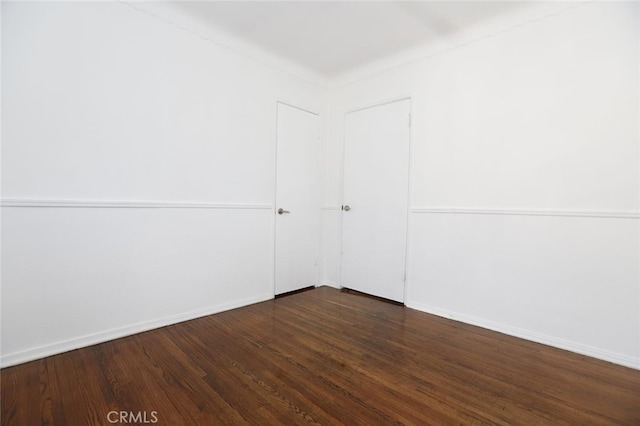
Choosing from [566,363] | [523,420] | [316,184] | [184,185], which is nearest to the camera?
[523,420]

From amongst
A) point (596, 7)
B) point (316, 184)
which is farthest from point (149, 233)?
point (596, 7)

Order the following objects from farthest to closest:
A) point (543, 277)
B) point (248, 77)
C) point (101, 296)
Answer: point (248, 77) < point (543, 277) < point (101, 296)

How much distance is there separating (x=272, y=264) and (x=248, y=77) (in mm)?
1967

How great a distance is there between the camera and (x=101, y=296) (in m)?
2.19

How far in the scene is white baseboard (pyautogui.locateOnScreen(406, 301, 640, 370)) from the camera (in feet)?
6.68

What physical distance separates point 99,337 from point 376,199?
108 inches

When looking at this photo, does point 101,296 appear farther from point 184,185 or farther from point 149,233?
point 184,185

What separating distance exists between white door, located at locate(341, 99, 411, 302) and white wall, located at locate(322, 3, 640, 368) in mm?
156

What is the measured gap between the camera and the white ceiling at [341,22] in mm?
2406

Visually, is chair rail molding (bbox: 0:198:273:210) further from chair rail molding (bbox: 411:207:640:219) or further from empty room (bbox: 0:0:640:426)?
chair rail molding (bbox: 411:207:640:219)

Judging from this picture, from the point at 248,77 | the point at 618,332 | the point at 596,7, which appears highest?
the point at 596,7

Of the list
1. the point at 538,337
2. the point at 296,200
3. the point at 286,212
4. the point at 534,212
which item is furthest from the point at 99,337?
the point at 534,212

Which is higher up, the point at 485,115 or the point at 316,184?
the point at 485,115

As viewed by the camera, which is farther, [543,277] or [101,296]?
[543,277]
